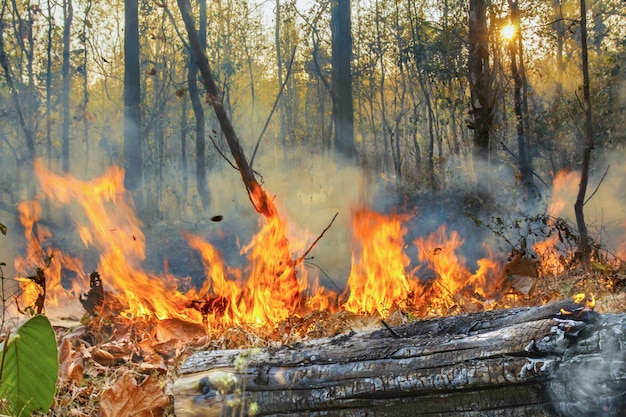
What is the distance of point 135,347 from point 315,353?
192cm

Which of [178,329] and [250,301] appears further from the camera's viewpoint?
[250,301]

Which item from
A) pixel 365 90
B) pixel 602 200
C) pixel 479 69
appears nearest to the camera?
pixel 479 69

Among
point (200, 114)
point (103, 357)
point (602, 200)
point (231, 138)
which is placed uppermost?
point (200, 114)

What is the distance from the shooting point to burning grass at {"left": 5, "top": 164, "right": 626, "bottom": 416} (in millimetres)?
3371

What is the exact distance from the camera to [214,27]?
27.6 metres

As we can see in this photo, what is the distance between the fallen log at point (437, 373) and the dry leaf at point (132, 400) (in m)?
0.44

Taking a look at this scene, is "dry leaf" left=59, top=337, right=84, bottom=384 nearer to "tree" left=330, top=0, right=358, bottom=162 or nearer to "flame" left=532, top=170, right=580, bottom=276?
"flame" left=532, top=170, right=580, bottom=276

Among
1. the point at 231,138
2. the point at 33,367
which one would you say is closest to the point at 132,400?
the point at 33,367

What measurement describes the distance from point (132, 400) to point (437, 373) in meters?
1.55

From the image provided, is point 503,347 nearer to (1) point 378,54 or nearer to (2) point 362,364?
(2) point 362,364

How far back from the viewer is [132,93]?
13.1 metres

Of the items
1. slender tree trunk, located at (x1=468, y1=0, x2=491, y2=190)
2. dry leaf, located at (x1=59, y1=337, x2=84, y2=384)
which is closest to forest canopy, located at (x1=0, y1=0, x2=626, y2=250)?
slender tree trunk, located at (x1=468, y1=0, x2=491, y2=190)

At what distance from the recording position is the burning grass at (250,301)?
3371 millimetres

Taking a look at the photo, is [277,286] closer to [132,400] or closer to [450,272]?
[450,272]
